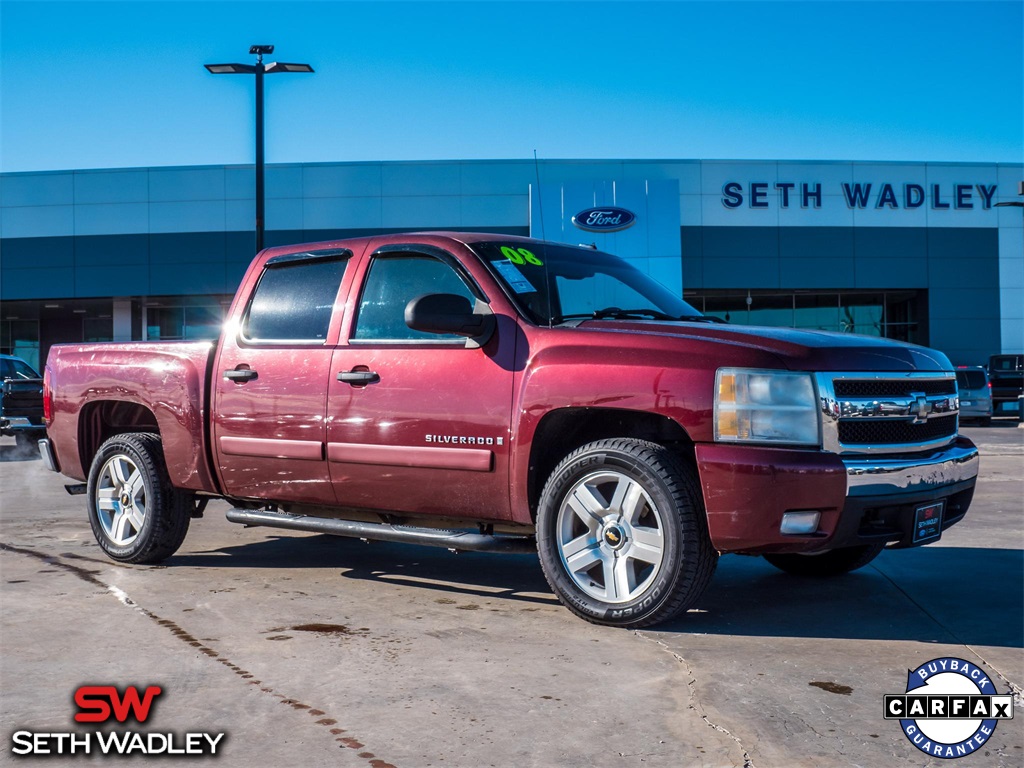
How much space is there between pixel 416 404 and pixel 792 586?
7.67 ft

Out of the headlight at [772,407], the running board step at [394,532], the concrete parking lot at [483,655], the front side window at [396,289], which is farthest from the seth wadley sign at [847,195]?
the headlight at [772,407]

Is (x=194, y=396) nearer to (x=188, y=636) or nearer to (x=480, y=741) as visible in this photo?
(x=188, y=636)

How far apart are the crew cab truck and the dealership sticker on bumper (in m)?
0.01

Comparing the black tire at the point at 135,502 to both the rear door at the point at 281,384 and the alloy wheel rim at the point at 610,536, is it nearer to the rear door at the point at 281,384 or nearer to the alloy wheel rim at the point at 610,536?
the rear door at the point at 281,384

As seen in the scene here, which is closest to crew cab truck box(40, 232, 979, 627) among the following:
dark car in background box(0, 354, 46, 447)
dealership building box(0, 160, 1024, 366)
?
dark car in background box(0, 354, 46, 447)

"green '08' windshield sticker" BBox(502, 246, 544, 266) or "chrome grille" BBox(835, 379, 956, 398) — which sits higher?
"green '08' windshield sticker" BBox(502, 246, 544, 266)

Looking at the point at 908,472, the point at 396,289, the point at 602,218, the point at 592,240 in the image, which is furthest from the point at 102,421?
the point at 592,240

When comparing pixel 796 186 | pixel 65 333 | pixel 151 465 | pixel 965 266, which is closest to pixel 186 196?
pixel 65 333

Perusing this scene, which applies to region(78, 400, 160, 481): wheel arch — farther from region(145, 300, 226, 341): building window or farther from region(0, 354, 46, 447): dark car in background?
region(145, 300, 226, 341): building window

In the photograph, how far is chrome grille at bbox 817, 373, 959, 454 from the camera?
14.3 feet

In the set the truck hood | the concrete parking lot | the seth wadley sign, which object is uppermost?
the seth wadley sign

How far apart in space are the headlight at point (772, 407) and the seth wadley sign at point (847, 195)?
31195 millimetres

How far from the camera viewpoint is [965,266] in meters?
35.2

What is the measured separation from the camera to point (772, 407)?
14.2 feet
